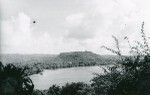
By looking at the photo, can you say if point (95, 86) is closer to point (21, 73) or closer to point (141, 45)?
point (141, 45)

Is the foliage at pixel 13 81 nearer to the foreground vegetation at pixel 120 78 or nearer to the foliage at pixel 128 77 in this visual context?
the foreground vegetation at pixel 120 78

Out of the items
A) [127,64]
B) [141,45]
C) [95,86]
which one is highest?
[141,45]

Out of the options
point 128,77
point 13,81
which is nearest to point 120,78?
point 128,77

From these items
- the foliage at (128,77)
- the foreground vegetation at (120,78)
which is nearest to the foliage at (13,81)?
the foreground vegetation at (120,78)

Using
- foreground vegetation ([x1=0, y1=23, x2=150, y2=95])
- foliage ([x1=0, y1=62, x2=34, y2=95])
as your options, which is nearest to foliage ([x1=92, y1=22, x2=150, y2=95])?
foreground vegetation ([x1=0, y1=23, x2=150, y2=95])

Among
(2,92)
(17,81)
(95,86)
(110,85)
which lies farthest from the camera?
(95,86)

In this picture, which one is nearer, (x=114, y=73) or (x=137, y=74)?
(x=137, y=74)

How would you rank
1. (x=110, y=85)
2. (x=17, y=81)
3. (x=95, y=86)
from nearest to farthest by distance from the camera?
1. (x=17, y=81)
2. (x=110, y=85)
3. (x=95, y=86)

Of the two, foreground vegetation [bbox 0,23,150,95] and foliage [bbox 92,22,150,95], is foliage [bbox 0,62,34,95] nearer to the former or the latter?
foreground vegetation [bbox 0,23,150,95]

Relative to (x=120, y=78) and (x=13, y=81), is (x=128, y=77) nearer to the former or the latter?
(x=120, y=78)

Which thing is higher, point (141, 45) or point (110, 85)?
point (141, 45)

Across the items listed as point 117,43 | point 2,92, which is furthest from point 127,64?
point 2,92
